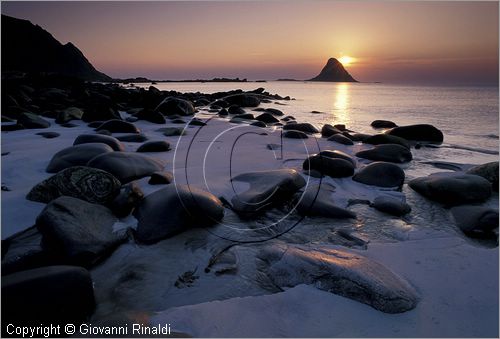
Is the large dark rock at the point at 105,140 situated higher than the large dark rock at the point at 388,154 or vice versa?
the large dark rock at the point at 105,140

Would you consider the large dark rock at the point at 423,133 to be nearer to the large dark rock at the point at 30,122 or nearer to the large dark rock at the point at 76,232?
the large dark rock at the point at 76,232

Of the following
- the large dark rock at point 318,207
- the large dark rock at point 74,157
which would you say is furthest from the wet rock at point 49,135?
the large dark rock at point 318,207

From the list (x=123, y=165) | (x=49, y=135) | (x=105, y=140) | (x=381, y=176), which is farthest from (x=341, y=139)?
(x=49, y=135)

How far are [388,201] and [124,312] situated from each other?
270 cm

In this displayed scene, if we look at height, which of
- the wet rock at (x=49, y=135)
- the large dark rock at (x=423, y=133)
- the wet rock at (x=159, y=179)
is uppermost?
the wet rock at (x=49, y=135)

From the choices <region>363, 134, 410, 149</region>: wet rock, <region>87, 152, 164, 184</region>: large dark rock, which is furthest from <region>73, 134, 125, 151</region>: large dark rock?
<region>363, 134, 410, 149</region>: wet rock

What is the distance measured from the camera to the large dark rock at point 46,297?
1.55 m

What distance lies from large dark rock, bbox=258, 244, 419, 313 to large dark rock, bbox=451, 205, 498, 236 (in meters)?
1.27

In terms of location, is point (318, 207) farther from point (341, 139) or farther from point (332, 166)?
point (341, 139)

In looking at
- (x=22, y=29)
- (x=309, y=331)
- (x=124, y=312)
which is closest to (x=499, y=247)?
(x=309, y=331)

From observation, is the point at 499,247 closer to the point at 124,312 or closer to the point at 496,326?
the point at 496,326

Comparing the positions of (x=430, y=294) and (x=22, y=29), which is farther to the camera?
(x=22, y=29)

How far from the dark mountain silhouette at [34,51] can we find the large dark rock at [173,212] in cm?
6979

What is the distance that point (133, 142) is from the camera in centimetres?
624
